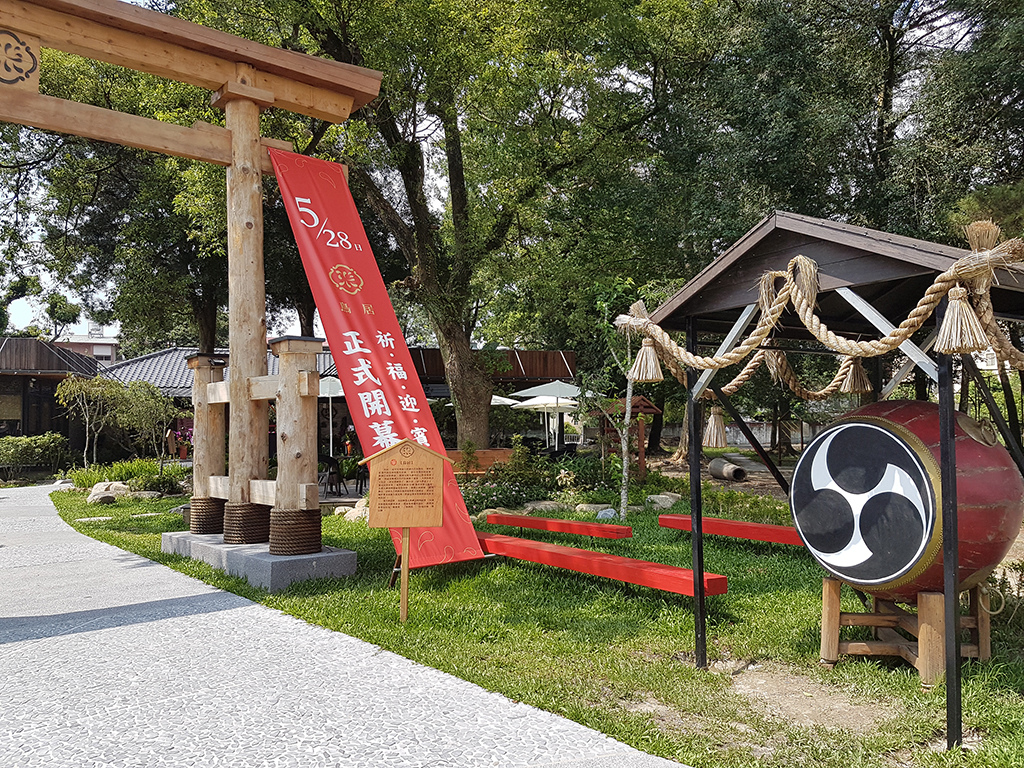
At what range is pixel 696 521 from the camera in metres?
5.13

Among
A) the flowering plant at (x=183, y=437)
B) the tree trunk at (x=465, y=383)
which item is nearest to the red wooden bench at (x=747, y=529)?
the tree trunk at (x=465, y=383)

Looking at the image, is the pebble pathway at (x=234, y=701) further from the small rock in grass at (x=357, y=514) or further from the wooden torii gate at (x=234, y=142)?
the small rock in grass at (x=357, y=514)

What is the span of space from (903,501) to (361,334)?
5219 millimetres

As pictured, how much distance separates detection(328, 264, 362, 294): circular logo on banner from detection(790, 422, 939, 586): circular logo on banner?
489 cm

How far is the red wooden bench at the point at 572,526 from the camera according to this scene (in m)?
7.80

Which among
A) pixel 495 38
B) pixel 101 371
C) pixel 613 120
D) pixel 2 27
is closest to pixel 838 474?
pixel 2 27

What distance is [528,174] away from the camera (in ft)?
49.6

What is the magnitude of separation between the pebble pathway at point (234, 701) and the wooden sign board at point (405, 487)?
101cm

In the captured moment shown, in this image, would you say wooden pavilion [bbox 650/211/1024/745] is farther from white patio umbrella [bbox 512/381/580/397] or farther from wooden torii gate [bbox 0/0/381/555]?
white patio umbrella [bbox 512/381/580/397]

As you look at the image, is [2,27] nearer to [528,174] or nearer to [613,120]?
[528,174]

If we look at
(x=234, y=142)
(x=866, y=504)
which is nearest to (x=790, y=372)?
(x=866, y=504)

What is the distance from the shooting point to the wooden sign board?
5855 mm

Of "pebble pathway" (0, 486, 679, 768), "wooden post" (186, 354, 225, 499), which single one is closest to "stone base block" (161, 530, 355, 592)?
"pebble pathway" (0, 486, 679, 768)

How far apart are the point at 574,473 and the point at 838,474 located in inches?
380
